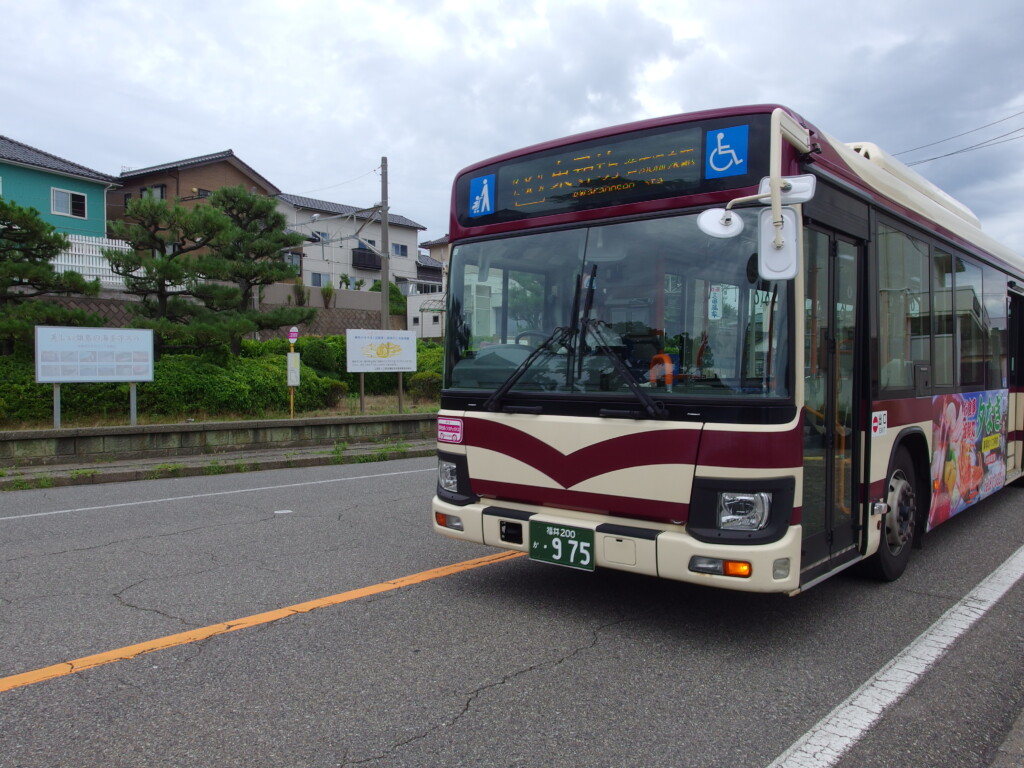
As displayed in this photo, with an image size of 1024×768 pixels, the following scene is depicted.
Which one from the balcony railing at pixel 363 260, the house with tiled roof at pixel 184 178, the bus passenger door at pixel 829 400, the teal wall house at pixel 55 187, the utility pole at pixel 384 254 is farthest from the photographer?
the balcony railing at pixel 363 260

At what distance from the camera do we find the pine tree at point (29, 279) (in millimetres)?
13164

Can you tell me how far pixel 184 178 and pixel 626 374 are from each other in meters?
39.5

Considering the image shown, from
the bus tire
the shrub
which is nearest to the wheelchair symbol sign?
the bus tire

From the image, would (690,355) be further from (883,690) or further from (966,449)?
(966,449)

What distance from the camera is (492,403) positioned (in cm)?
467

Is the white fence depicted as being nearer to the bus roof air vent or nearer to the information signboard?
the information signboard

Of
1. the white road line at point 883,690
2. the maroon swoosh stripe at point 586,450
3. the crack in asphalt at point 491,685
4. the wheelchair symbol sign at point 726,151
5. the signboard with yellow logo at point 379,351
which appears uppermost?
the wheelchair symbol sign at point 726,151

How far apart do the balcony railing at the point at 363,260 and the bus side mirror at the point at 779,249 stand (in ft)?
155

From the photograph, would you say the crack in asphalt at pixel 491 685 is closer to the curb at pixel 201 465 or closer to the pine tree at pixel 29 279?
the curb at pixel 201 465

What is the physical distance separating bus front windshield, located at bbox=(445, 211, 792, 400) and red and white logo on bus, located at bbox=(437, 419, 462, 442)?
0.23m

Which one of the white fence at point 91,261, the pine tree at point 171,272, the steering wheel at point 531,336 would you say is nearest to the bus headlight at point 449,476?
the steering wheel at point 531,336

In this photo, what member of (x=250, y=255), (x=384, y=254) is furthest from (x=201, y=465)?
(x=384, y=254)

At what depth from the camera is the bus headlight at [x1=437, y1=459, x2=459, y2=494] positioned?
16.3ft

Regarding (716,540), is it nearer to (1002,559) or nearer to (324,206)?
(1002,559)
